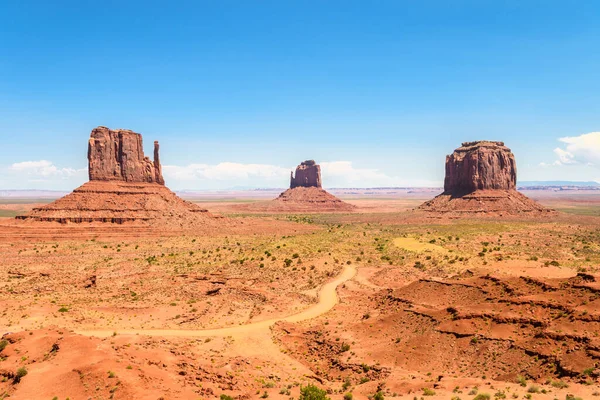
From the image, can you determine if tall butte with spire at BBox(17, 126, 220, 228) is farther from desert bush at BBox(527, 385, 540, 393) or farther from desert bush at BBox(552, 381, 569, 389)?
desert bush at BBox(552, 381, 569, 389)

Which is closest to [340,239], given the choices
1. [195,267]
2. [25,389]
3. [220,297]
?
[195,267]

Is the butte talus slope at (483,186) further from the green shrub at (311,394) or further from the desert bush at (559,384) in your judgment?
the green shrub at (311,394)

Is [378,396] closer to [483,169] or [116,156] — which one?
[116,156]

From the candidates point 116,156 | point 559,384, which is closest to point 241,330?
point 559,384

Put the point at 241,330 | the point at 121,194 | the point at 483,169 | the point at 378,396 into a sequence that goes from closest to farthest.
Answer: the point at 378,396, the point at 241,330, the point at 121,194, the point at 483,169

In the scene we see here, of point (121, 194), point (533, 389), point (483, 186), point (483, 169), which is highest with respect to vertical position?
point (483, 169)

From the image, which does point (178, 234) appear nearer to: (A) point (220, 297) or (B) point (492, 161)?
(A) point (220, 297)

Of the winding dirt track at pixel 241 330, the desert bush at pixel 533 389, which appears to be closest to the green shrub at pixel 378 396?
the desert bush at pixel 533 389
